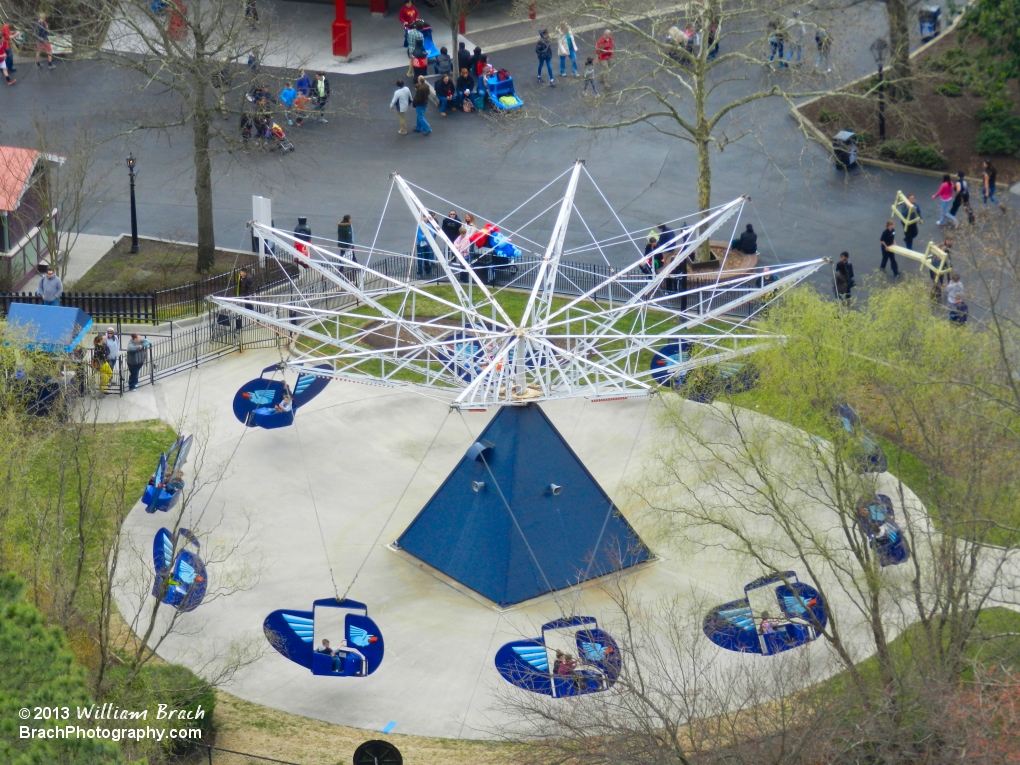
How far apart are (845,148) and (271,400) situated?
71.5ft

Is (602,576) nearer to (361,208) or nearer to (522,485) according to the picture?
(522,485)

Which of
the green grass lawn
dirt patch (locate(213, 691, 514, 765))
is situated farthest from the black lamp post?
dirt patch (locate(213, 691, 514, 765))

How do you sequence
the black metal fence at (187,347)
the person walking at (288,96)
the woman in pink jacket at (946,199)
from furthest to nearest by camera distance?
the person walking at (288,96)
the woman in pink jacket at (946,199)
the black metal fence at (187,347)

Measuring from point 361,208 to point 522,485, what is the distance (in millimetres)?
17357

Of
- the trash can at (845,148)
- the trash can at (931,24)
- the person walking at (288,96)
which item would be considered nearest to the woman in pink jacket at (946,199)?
the trash can at (845,148)

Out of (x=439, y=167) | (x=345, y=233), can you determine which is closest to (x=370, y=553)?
(x=345, y=233)

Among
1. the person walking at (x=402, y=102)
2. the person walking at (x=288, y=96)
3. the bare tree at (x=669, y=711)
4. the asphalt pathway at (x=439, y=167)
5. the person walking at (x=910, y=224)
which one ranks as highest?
the person walking at (x=288, y=96)

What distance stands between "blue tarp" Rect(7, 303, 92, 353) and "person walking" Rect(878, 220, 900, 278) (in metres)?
20.3

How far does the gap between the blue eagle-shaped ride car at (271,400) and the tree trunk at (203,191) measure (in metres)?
9.74

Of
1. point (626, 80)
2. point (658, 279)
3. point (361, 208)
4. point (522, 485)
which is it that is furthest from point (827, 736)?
point (626, 80)

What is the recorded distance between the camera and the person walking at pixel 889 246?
4072 centimetres

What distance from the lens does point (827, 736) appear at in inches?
870

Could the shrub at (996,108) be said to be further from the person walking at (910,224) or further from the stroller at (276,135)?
the stroller at (276,135)

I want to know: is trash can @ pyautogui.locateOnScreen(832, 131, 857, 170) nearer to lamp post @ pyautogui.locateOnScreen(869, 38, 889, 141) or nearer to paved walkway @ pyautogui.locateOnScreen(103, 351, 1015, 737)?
lamp post @ pyautogui.locateOnScreen(869, 38, 889, 141)
